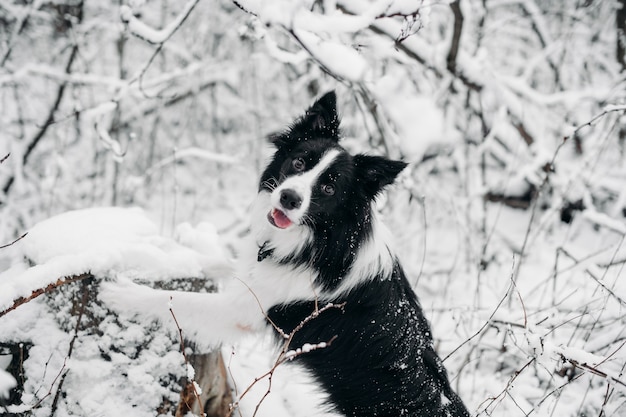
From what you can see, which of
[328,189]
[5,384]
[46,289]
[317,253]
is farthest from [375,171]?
[5,384]

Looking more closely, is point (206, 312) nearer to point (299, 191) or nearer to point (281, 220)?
point (281, 220)

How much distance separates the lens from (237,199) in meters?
8.27

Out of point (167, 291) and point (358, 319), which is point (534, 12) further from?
point (167, 291)

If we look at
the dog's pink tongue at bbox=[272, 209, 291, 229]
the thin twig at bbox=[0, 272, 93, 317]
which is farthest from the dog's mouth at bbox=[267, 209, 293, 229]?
the thin twig at bbox=[0, 272, 93, 317]

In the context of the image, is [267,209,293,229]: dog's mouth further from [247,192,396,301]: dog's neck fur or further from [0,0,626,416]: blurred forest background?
[0,0,626,416]: blurred forest background

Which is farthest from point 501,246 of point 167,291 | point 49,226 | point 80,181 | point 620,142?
point 80,181

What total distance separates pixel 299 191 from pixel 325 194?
21 cm

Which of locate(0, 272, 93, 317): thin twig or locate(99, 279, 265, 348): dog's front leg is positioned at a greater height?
locate(0, 272, 93, 317): thin twig

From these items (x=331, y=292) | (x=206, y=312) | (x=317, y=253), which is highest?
(x=317, y=253)

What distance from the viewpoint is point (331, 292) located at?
8.54ft

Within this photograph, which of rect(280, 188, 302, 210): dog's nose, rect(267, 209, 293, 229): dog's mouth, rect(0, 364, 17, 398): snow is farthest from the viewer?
rect(267, 209, 293, 229): dog's mouth

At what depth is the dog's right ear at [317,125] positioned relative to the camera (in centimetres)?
278

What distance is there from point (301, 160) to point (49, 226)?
1.56 m

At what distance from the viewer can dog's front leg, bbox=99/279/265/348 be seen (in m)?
2.57
